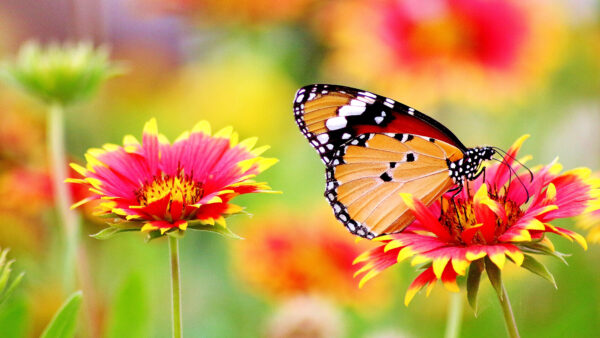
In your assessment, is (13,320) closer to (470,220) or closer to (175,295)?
(175,295)

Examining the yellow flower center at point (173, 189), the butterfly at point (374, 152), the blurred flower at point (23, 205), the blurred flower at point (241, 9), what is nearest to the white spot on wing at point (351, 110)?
the butterfly at point (374, 152)

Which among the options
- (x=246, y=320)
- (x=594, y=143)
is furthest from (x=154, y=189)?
(x=594, y=143)

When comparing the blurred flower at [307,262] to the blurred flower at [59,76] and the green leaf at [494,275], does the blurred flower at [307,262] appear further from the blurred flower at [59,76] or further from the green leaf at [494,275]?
the green leaf at [494,275]

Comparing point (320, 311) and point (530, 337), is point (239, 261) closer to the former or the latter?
point (320, 311)

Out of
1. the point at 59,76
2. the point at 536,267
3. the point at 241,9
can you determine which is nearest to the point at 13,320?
the point at 59,76

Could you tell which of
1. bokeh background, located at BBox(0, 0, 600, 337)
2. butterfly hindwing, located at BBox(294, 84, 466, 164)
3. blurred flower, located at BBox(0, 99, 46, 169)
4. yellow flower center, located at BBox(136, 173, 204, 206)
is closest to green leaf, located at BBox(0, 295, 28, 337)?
bokeh background, located at BBox(0, 0, 600, 337)

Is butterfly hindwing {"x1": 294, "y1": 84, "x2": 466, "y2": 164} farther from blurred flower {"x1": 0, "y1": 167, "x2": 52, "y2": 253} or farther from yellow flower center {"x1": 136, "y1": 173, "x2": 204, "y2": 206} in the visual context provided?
blurred flower {"x1": 0, "y1": 167, "x2": 52, "y2": 253}

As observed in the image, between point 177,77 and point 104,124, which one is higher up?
point 177,77
